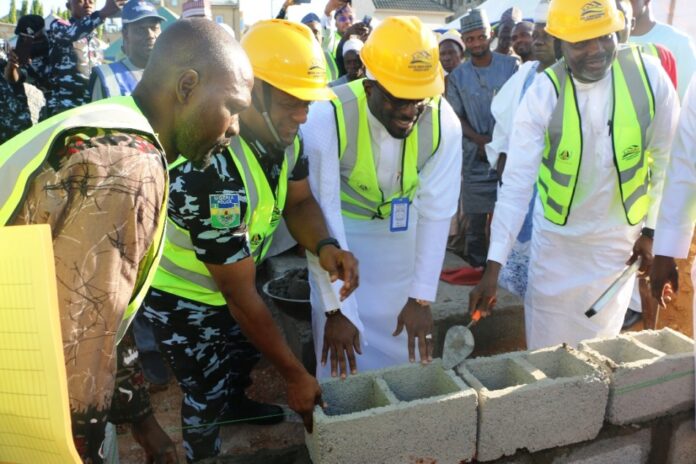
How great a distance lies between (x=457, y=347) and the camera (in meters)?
2.38

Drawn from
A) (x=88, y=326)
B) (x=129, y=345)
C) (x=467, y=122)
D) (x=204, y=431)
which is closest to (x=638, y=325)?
(x=467, y=122)

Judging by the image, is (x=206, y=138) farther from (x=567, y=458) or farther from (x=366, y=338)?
(x=366, y=338)

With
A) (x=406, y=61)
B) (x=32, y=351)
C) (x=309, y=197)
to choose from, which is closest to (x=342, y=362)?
(x=309, y=197)

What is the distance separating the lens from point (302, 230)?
8.48ft

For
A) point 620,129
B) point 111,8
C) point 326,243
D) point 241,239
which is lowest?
point 326,243

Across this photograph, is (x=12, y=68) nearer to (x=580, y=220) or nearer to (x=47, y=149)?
(x=580, y=220)

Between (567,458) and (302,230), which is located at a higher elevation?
(302,230)

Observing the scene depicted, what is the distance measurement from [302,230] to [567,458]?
1469 mm

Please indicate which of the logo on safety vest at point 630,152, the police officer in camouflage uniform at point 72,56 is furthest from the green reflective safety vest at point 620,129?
the police officer in camouflage uniform at point 72,56

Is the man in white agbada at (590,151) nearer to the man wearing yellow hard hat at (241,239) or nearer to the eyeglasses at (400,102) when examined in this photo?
the eyeglasses at (400,102)

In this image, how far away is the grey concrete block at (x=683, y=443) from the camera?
8.23ft

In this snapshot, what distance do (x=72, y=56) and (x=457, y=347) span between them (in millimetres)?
4348

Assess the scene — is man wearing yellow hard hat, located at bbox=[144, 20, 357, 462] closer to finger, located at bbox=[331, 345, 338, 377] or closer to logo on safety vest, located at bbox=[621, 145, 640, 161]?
finger, located at bbox=[331, 345, 338, 377]

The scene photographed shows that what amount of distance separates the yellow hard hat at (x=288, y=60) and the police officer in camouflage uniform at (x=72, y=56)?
3.25m
